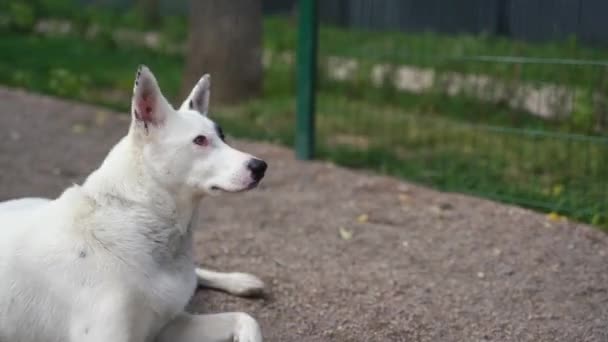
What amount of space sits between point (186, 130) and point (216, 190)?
Answer: 0.80 ft

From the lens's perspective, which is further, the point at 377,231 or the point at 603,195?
the point at 603,195

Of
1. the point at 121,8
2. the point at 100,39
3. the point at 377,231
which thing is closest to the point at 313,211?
the point at 377,231

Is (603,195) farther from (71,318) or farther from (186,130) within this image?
(71,318)

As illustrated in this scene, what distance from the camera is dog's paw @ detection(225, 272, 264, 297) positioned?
4.26 metres

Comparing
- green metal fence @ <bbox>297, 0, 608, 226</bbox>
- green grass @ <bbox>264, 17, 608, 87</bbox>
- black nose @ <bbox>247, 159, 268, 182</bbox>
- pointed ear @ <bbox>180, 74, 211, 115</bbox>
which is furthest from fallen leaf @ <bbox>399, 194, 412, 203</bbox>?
black nose @ <bbox>247, 159, 268, 182</bbox>

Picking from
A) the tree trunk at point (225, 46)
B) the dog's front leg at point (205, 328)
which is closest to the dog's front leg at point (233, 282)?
the dog's front leg at point (205, 328)

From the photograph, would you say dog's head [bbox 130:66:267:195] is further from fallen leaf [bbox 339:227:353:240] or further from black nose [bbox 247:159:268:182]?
fallen leaf [bbox 339:227:353:240]

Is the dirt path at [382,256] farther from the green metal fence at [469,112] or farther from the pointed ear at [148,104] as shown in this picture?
the pointed ear at [148,104]

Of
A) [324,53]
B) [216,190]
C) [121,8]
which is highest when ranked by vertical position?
[216,190]

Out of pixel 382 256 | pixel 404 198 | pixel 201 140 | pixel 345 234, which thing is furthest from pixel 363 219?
pixel 201 140

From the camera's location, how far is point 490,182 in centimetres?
643

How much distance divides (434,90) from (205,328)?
450 cm

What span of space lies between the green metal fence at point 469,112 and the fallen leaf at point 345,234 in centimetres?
119

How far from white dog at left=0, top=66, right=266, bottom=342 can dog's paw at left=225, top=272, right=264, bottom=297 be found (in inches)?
31.5
